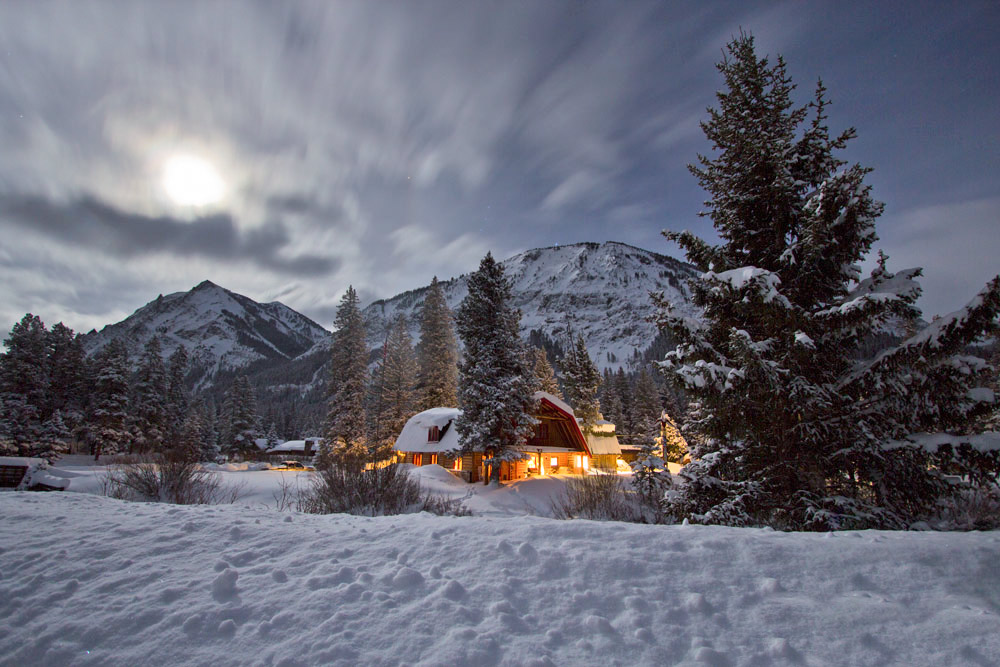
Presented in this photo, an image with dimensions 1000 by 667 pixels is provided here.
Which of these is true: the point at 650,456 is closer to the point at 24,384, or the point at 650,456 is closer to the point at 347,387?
the point at 347,387

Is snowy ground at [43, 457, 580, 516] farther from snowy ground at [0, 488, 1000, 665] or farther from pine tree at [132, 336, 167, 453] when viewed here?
pine tree at [132, 336, 167, 453]

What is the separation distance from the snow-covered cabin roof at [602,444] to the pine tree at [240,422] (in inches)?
1826

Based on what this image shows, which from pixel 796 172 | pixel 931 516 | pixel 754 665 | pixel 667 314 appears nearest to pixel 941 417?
pixel 931 516

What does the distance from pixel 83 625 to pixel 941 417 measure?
37.7 ft

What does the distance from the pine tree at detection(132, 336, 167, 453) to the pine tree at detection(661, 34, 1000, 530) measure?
5108 cm

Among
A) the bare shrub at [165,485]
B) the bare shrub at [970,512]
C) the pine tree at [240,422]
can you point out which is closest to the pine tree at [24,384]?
the pine tree at [240,422]

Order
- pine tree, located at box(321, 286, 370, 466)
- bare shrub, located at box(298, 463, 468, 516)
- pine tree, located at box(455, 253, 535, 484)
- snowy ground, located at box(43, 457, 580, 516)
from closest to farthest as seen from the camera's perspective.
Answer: bare shrub, located at box(298, 463, 468, 516)
snowy ground, located at box(43, 457, 580, 516)
pine tree, located at box(455, 253, 535, 484)
pine tree, located at box(321, 286, 370, 466)

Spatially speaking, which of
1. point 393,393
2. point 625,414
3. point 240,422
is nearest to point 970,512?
point 393,393

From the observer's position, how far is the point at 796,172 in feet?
31.6

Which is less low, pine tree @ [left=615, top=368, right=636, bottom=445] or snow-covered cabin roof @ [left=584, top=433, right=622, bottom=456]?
pine tree @ [left=615, top=368, right=636, bottom=445]

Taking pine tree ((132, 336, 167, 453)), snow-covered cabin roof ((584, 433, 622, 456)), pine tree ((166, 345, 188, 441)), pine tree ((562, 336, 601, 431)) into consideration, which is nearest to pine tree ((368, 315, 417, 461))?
pine tree ((562, 336, 601, 431))

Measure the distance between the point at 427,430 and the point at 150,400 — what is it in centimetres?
3324

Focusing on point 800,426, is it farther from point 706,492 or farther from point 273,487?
point 273,487

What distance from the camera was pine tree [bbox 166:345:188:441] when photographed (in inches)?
1815
